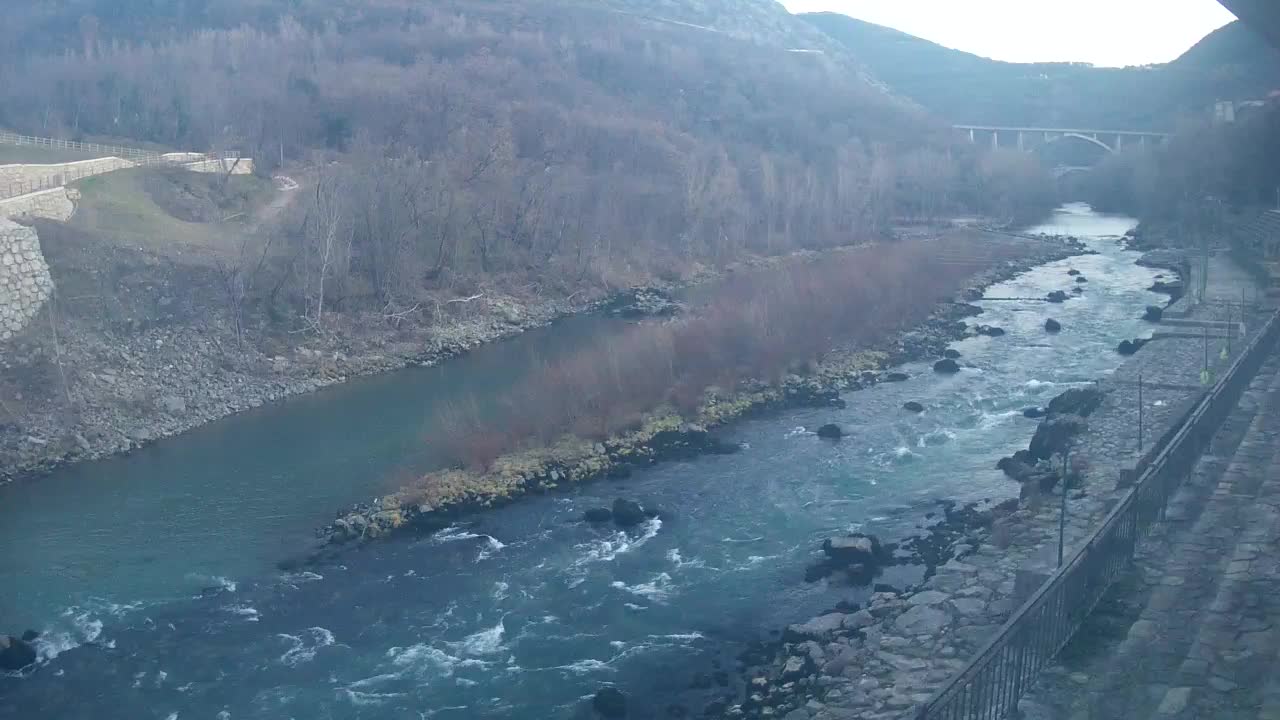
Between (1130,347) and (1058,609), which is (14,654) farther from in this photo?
(1130,347)

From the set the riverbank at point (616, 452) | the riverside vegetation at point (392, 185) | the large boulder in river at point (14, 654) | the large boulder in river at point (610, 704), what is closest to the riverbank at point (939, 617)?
the large boulder in river at point (610, 704)

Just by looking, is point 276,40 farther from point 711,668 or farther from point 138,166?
point 711,668

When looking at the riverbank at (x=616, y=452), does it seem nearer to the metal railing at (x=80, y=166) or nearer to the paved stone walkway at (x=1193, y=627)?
the paved stone walkway at (x=1193, y=627)

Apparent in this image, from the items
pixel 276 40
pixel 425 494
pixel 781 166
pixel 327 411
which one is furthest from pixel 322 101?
pixel 425 494

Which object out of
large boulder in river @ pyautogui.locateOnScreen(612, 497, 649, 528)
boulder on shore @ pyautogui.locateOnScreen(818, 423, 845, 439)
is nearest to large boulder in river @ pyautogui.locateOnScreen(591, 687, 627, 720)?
large boulder in river @ pyautogui.locateOnScreen(612, 497, 649, 528)

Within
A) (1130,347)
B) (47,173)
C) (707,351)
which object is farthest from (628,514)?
(47,173)
